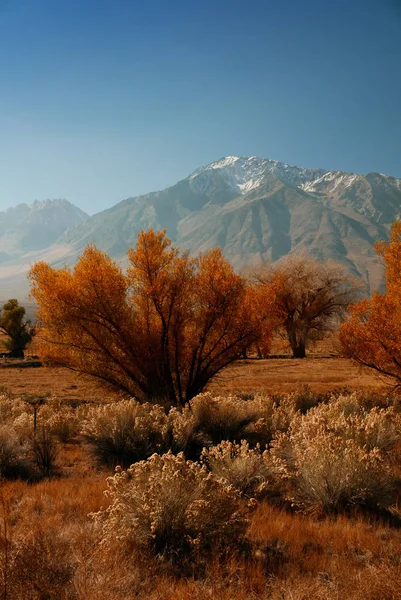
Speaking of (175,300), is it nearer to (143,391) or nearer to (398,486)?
(143,391)

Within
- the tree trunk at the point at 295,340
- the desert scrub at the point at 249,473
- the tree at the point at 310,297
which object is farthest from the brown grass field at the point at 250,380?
the desert scrub at the point at 249,473

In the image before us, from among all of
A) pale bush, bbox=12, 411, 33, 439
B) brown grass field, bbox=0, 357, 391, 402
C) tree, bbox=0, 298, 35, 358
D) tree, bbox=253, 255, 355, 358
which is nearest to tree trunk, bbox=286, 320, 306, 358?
tree, bbox=253, 255, 355, 358

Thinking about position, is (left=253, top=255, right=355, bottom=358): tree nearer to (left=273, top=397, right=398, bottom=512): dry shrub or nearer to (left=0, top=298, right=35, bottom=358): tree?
(left=0, top=298, right=35, bottom=358): tree

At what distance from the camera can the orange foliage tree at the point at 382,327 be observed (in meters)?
14.6

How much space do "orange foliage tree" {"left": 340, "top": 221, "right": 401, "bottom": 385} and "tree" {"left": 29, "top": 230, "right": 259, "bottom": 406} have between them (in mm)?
4006

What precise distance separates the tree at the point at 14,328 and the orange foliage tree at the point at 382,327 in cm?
3887

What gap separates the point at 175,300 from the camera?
16.2 m

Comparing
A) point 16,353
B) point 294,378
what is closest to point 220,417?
point 294,378

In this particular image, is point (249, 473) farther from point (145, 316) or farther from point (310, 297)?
point (310, 297)

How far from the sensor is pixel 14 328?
150 feet

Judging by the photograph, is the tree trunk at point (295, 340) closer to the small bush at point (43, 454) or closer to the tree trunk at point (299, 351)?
the tree trunk at point (299, 351)

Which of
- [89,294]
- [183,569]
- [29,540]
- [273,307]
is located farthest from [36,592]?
[273,307]

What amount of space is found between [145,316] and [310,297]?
30920mm

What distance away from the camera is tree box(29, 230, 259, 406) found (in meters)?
15.7
